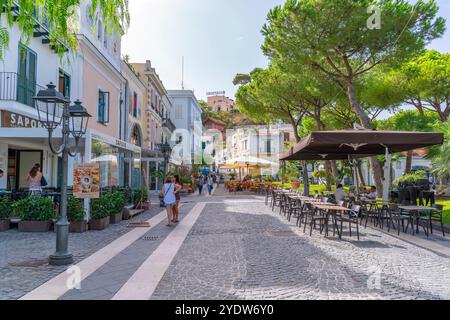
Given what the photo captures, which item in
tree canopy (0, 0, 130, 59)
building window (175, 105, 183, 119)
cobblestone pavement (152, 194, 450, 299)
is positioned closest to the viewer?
tree canopy (0, 0, 130, 59)

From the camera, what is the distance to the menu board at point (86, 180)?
8.58 meters

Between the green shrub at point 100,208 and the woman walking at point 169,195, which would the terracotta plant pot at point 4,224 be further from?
the woman walking at point 169,195

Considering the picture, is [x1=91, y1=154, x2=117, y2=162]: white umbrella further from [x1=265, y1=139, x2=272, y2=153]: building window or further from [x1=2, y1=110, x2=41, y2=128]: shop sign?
[x1=265, y1=139, x2=272, y2=153]: building window

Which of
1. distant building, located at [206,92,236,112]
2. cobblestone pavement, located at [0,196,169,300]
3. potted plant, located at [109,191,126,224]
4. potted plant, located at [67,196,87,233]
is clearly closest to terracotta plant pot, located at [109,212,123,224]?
potted plant, located at [109,191,126,224]

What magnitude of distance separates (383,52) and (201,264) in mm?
13411

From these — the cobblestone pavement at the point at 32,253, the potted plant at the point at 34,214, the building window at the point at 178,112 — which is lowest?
the cobblestone pavement at the point at 32,253

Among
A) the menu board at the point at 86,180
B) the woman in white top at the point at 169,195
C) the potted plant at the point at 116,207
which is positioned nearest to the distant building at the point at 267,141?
the potted plant at the point at 116,207

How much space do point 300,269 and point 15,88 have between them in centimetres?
1068

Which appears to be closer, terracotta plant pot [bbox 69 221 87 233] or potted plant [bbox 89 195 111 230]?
terracotta plant pot [bbox 69 221 87 233]

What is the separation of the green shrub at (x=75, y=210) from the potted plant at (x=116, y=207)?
1.33m

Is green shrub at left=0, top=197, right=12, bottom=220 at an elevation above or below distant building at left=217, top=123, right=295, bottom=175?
below

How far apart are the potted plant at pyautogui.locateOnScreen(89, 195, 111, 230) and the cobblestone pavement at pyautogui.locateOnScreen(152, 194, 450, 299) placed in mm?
2720

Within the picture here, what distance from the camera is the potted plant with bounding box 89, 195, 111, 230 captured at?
9.76 m
